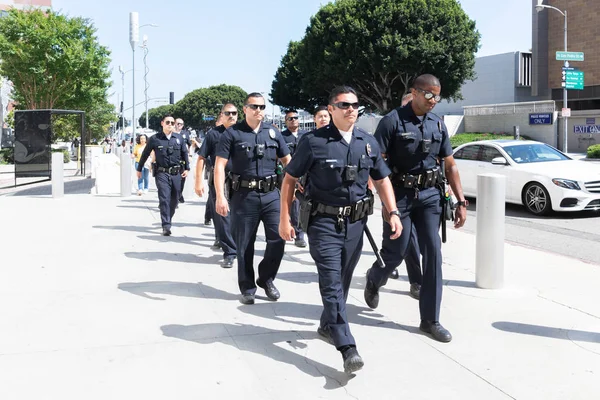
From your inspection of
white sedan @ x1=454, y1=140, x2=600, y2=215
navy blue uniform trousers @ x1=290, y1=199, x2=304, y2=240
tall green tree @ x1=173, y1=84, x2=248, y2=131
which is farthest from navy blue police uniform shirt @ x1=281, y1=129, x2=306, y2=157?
tall green tree @ x1=173, y1=84, x2=248, y2=131

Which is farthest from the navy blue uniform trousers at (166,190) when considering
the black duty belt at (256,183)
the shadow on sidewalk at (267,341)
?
the shadow on sidewalk at (267,341)

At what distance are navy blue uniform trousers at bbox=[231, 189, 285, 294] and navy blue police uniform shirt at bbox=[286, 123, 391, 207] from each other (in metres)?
1.46

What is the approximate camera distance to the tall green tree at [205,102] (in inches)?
4744

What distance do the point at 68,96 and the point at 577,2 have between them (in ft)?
130

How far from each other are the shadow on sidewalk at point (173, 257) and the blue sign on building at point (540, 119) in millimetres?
37120

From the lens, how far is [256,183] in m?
5.46

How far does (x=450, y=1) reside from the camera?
39.0m

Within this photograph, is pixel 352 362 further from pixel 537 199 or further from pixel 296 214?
pixel 537 199

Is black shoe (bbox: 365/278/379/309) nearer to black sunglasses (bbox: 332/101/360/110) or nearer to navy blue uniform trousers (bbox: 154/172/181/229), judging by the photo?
black sunglasses (bbox: 332/101/360/110)

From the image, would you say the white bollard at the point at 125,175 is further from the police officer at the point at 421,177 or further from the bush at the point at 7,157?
the bush at the point at 7,157

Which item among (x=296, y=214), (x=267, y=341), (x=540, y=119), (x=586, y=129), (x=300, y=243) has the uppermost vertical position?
(x=540, y=119)

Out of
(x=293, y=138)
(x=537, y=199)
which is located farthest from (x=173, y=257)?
(x=537, y=199)

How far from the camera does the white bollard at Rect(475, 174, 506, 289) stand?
5.62 metres

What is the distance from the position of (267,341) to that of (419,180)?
1.59 m
